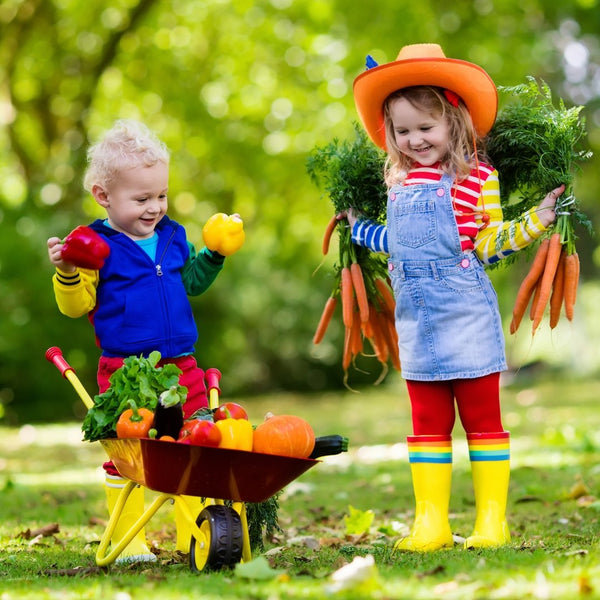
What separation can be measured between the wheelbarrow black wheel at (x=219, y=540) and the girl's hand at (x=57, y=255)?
1.05 m

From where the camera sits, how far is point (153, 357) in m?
3.41

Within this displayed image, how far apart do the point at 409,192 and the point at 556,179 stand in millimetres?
586

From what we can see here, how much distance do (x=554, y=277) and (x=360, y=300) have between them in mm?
828

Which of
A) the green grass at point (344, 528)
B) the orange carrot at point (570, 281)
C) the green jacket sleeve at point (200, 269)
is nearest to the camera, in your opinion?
the green grass at point (344, 528)

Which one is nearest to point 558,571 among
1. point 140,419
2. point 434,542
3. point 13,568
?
point 434,542

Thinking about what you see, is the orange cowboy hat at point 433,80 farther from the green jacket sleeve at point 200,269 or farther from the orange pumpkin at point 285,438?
the orange pumpkin at point 285,438

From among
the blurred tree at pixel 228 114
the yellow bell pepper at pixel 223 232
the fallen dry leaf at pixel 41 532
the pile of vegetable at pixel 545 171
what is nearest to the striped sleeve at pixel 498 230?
the pile of vegetable at pixel 545 171

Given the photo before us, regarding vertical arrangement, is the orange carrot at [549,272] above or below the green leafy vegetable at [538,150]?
below

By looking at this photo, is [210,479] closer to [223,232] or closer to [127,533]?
[127,533]

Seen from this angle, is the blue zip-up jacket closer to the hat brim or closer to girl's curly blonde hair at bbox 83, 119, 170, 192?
girl's curly blonde hair at bbox 83, 119, 170, 192

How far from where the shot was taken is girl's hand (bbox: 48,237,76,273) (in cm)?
347

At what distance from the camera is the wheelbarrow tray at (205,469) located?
10.0ft

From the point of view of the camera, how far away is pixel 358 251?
4293mm

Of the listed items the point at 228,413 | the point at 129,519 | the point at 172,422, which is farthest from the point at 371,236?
the point at 129,519
